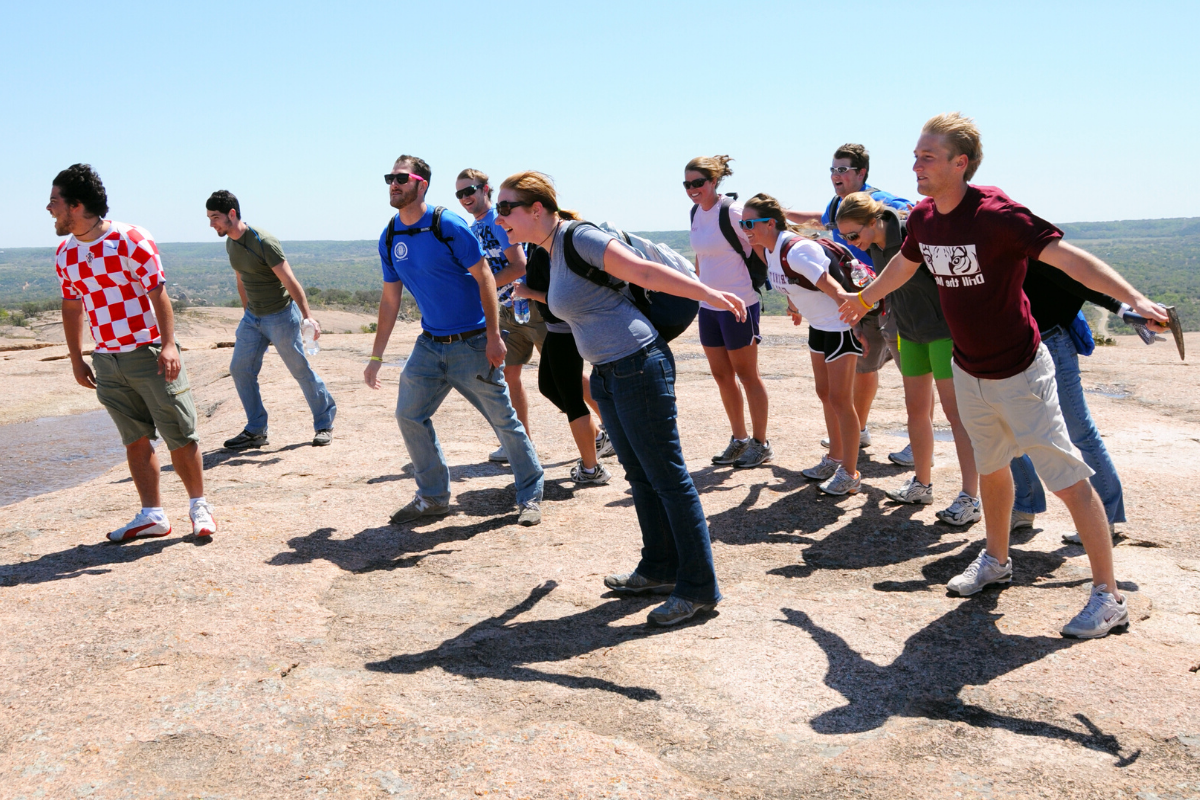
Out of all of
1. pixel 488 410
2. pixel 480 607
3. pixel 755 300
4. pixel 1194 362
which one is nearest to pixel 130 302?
pixel 488 410

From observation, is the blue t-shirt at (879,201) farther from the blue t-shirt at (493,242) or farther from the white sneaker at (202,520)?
the white sneaker at (202,520)

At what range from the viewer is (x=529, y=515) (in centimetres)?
548

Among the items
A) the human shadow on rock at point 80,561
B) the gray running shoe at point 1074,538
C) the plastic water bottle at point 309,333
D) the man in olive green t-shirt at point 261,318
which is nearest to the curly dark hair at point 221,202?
the man in olive green t-shirt at point 261,318

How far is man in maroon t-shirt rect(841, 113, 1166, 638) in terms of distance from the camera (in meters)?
3.47

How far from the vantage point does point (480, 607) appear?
4.25 metres

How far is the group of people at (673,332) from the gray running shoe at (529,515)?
0.6 inches

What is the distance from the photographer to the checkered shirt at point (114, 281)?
4855 mm

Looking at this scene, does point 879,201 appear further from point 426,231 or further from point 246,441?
point 246,441

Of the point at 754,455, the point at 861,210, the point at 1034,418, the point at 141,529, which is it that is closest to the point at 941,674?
the point at 1034,418

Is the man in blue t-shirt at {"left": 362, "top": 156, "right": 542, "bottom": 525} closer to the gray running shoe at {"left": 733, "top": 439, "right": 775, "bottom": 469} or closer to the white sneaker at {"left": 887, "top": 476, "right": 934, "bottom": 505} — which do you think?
the gray running shoe at {"left": 733, "top": 439, "right": 775, "bottom": 469}

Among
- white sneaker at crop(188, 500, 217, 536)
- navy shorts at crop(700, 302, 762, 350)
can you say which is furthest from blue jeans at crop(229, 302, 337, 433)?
navy shorts at crop(700, 302, 762, 350)

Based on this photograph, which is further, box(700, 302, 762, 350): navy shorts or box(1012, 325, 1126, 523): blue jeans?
box(700, 302, 762, 350): navy shorts

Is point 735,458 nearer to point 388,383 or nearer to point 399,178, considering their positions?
point 399,178

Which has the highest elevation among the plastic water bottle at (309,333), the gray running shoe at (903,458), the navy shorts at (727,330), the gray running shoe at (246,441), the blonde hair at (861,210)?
the blonde hair at (861,210)
